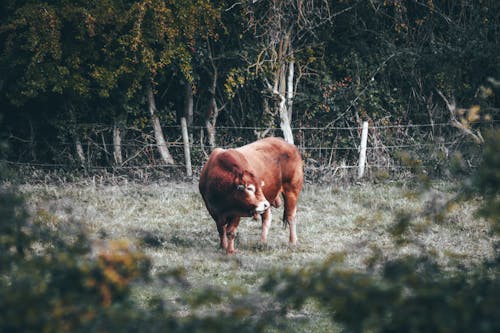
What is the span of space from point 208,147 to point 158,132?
1.09 meters

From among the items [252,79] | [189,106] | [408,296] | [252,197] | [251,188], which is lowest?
[252,197]

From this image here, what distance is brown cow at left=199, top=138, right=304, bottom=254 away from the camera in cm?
866

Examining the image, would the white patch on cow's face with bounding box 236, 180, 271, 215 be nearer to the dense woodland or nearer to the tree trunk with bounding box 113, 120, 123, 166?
the dense woodland

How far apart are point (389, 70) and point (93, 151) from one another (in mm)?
→ 6472

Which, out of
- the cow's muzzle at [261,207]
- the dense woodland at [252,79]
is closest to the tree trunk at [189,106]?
the dense woodland at [252,79]

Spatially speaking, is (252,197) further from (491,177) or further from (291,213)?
(491,177)

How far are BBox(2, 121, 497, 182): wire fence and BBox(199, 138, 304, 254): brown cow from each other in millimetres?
4405

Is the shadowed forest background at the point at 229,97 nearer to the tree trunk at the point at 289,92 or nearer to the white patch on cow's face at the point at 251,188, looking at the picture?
the tree trunk at the point at 289,92

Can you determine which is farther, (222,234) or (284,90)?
(284,90)

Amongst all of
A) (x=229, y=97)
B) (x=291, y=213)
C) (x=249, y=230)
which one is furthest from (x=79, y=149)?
(x=291, y=213)

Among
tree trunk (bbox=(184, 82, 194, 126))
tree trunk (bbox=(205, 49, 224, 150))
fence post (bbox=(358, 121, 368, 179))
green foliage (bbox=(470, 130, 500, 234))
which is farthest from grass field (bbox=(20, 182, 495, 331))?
green foliage (bbox=(470, 130, 500, 234))

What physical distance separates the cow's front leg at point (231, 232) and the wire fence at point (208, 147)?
5.49m

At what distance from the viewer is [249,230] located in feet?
33.2

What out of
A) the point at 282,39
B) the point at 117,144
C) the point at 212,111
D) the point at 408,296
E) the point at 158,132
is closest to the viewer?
the point at 408,296
